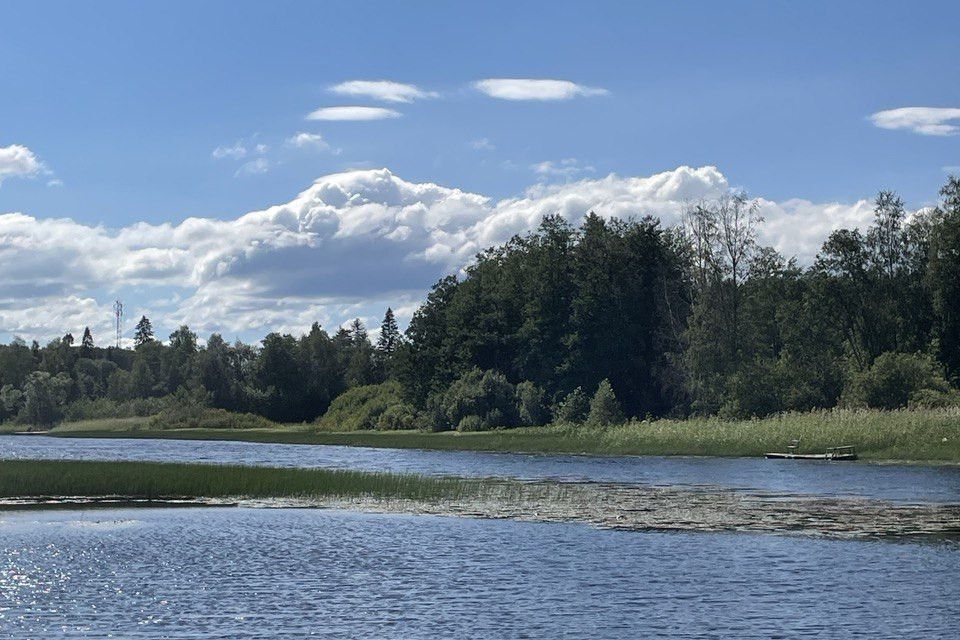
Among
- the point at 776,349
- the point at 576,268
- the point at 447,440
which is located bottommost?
the point at 447,440

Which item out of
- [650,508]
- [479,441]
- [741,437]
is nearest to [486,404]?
[479,441]

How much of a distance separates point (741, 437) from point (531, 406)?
43.9 metres

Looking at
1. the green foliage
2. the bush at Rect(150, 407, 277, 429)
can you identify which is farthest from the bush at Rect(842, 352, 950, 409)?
the bush at Rect(150, 407, 277, 429)

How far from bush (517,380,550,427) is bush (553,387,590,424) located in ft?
7.26

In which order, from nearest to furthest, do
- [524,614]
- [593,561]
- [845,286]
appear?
[524,614] < [593,561] < [845,286]

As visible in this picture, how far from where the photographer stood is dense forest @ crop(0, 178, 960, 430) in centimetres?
10969

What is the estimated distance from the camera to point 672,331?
435 feet

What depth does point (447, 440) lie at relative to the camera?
117750 millimetres

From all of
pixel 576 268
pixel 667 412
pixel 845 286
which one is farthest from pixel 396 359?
pixel 845 286

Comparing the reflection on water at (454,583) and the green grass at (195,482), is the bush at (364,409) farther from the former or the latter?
the reflection on water at (454,583)

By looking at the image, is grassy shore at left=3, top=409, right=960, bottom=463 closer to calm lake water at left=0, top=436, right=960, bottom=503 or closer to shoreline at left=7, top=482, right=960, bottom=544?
calm lake water at left=0, top=436, right=960, bottom=503

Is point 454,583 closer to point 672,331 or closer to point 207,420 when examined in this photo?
point 672,331

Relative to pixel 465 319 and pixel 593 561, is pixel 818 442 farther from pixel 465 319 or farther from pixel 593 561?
pixel 465 319

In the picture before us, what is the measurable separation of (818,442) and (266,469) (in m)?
39.9
